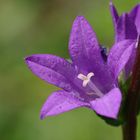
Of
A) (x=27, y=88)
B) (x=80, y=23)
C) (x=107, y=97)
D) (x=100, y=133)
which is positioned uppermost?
(x=80, y=23)

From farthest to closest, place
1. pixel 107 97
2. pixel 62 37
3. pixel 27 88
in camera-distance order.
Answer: pixel 62 37
pixel 27 88
pixel 107 97

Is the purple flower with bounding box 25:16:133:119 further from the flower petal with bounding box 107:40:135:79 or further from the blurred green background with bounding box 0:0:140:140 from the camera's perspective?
the blurred green background with bounding box 0:0:140:140

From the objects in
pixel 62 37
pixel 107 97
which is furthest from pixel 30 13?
pixel 107 97

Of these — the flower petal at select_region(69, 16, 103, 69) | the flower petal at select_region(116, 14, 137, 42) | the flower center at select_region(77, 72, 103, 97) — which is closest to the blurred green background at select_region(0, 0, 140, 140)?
the flower center at select_region(77, 72, 103, 97)

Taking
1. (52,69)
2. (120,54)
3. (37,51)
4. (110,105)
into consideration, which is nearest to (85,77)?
(52,69)

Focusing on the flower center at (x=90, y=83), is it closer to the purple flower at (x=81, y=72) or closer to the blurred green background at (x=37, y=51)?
the purple flower at (x=81, y=72)

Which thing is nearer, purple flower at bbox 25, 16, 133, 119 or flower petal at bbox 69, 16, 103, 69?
purple flower at bbox 25, 16, 133, 119

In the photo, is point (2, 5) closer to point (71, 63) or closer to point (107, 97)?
point (71, 63)

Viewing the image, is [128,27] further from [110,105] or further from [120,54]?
[110,105]
